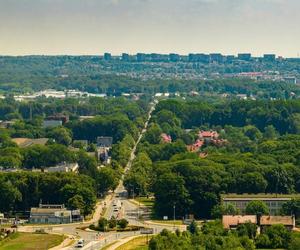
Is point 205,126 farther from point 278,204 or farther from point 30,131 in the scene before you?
point 278,204

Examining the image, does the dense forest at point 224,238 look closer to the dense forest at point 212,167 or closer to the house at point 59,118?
the dense forest at point 212,167

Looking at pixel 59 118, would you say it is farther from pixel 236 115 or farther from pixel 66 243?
pixel 66 243

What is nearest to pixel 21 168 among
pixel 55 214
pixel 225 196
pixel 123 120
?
pixel 55 214

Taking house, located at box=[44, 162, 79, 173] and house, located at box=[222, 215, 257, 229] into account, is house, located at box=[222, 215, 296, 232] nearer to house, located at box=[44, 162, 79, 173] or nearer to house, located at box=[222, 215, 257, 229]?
house, located at box=[222, 215, 257, 229]

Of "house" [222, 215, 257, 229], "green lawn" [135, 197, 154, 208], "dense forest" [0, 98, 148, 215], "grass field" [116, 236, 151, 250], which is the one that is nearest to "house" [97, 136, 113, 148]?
"dense forest" [0, 98, 148, 215]

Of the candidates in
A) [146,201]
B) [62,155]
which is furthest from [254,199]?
[62,155]

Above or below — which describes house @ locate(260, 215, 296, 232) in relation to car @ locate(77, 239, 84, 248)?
above
